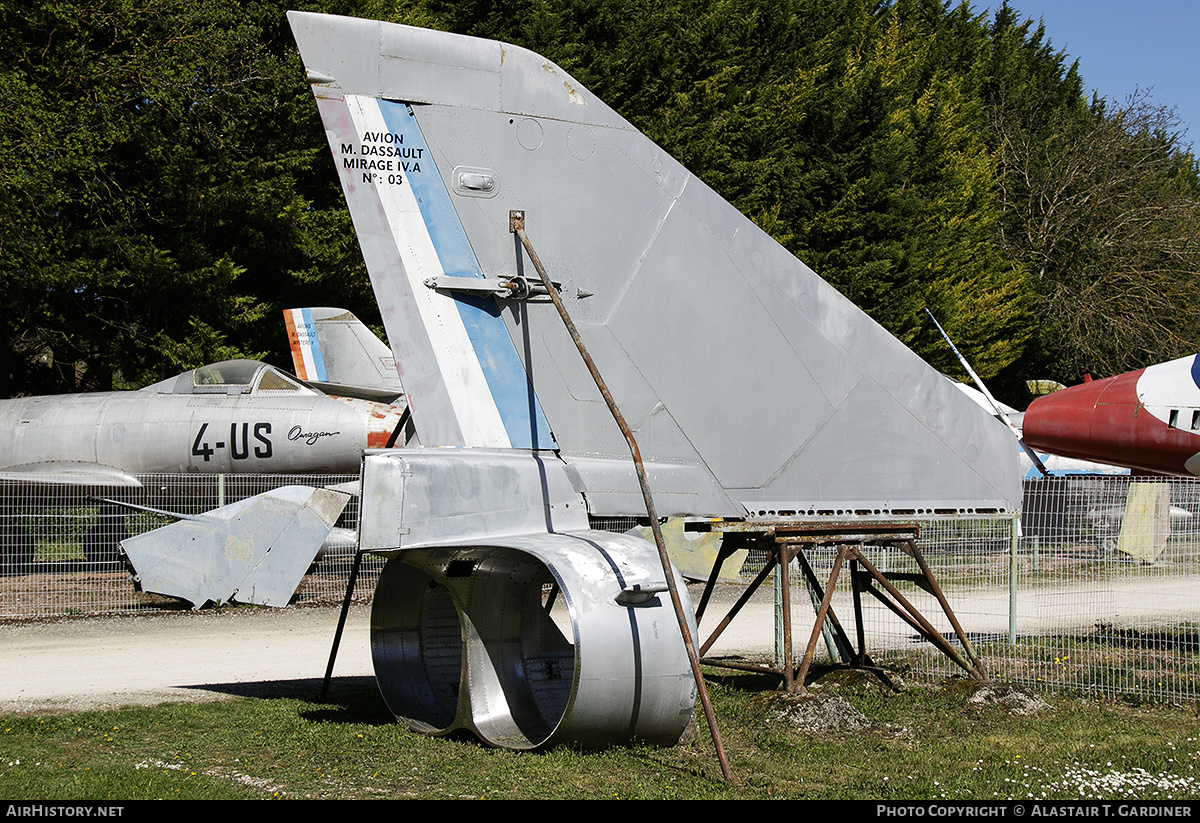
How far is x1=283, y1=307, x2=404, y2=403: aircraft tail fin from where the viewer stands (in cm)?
2088

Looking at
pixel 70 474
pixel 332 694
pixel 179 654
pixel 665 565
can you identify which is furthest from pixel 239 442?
pixel 665 565

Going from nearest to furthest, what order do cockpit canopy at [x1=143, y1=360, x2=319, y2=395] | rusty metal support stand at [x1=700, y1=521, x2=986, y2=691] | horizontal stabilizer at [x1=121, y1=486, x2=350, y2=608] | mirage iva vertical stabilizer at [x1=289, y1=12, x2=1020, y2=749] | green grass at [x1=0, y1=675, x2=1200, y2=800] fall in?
green grass at [x1=0, y1=675, x2=1200, y2=800] < mirage iva vertical stabilizer at [x1=289, y1=12, x2=1020, y2=749] < rusty metal support stand at [x1=700, y1=521, x2=986, y2=691] < horizontal stabilizer at [x1=121, y1=486, x2=350, y2=608] < cockpit canopy at [x1=143, y1=360, x2=319, y2=395]

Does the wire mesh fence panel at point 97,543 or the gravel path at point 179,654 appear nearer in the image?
the gravel path at point 179,654

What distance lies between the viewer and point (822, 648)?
444 inches

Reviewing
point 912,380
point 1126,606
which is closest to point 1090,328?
point 1126,606

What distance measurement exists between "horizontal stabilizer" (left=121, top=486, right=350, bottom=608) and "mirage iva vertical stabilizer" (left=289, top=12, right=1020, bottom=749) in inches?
252

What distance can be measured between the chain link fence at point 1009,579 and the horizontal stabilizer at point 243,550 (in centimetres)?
85

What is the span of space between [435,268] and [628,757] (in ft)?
10.7

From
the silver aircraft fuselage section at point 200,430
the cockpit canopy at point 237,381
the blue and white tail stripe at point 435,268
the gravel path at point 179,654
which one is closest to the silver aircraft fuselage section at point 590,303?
the blue and white tail stripe at point 435,268

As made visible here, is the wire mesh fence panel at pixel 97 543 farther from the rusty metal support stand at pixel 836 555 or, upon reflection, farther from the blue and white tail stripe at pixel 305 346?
the rusty metal support stand at pixel 836 555

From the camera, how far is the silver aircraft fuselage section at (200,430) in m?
16.6

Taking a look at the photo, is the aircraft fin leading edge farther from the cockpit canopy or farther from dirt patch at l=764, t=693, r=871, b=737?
the cockpit canopy

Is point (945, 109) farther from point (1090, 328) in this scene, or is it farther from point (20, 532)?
point (20, 532)

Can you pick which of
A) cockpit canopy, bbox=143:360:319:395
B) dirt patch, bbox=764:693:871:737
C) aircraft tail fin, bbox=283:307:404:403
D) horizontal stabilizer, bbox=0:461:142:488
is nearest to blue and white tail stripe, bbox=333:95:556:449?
dirt patch, bbox=764:693:871:737
